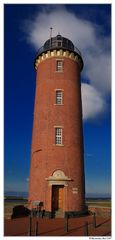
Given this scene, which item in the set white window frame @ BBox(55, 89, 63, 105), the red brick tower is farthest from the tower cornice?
white window frame @ BBox(55, 89, 63, 105)

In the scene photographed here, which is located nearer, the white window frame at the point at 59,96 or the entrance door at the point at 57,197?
the entrance door at the point at 57,197

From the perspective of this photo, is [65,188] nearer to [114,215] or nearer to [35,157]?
[35,157]

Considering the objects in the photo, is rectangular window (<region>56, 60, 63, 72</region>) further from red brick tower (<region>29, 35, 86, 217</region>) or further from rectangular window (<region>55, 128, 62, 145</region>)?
rectangular window (<region>55, 128, 62, 145</region>)

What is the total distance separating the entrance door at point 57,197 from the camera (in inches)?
768

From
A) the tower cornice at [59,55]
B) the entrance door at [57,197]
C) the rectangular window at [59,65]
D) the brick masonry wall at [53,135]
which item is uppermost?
the tower cornice at [59,55]

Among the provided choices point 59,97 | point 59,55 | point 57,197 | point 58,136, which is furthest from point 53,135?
point 59,55

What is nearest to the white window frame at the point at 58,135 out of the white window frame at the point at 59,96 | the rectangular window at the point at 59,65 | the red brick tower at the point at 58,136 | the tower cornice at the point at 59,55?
the red brick tower at the point at 58,136

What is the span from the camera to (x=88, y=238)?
1073 centimetres

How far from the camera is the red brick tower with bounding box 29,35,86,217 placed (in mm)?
19578

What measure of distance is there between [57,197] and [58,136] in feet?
15.7

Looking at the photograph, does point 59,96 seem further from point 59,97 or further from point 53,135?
point 53,135

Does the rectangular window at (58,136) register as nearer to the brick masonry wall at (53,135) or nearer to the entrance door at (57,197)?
the brick masonry wall at (53,135)

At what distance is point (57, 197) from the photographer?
19.7 m

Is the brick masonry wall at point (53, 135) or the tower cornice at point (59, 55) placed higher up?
the tower cornice at point (59, 55)
